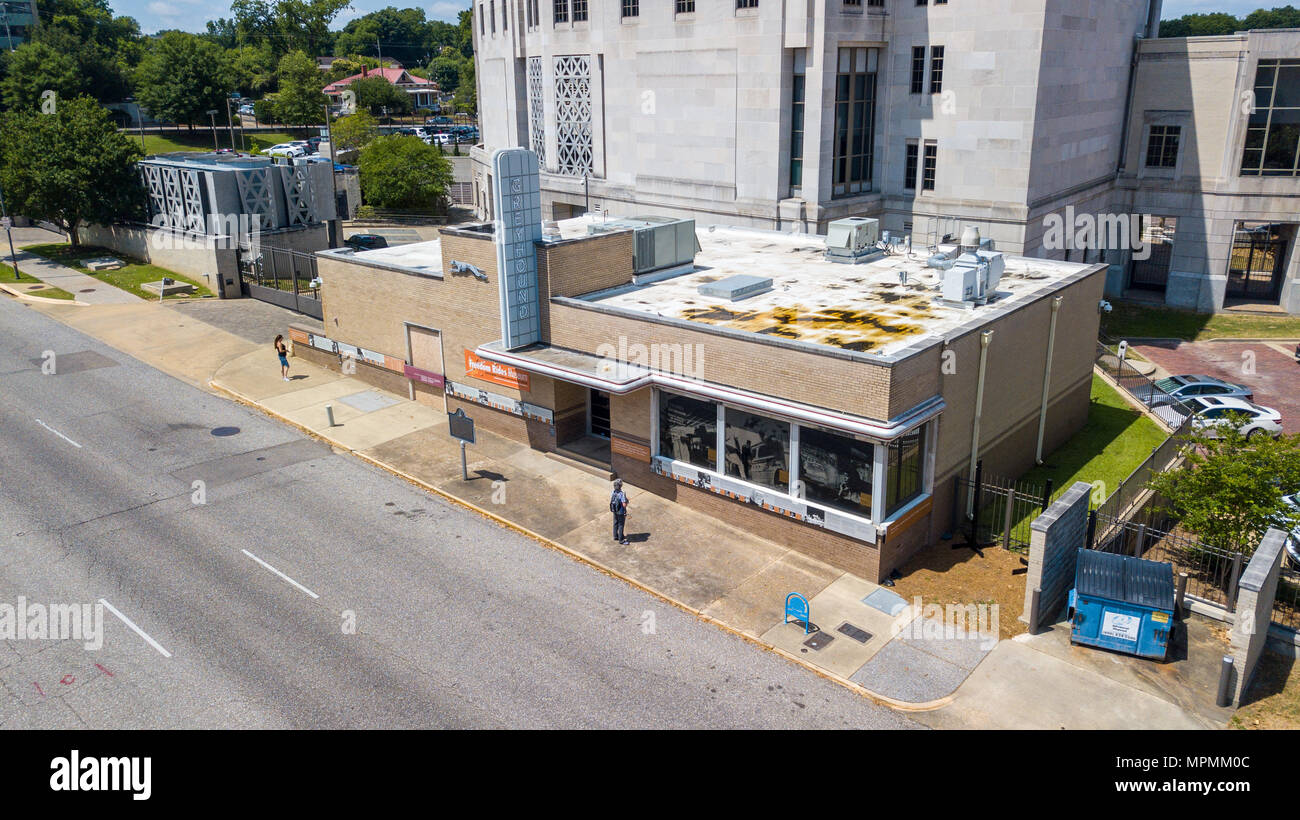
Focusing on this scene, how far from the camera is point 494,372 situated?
28688mm

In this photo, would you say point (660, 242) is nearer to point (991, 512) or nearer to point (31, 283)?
point (991, 512)

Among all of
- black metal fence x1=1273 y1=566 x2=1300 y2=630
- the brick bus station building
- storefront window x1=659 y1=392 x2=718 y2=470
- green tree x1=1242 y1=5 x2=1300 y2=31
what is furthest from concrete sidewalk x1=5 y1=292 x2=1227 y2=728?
green tree x1=1242 y1=5 x2=1300 y2=31

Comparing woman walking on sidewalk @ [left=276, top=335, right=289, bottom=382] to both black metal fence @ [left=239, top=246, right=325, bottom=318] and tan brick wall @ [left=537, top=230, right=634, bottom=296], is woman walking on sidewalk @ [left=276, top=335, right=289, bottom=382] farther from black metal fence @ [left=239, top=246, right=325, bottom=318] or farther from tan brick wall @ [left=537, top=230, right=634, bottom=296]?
tan brick wall @ [left=537, top=230, right=634, bottom=296]

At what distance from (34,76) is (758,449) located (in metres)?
99.8

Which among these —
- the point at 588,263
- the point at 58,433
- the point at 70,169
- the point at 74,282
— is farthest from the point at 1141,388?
the point at 70,169

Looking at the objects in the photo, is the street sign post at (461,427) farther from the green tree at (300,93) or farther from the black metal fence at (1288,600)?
the green tree at (300,93)

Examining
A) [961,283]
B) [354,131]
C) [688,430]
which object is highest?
[354,131]

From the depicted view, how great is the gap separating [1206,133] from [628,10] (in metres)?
30.2

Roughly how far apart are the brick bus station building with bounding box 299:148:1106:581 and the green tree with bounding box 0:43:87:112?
78966 millimetres

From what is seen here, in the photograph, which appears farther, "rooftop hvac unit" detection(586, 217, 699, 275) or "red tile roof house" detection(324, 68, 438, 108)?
"red tile roof house" detection(324, 68, 438, 108)

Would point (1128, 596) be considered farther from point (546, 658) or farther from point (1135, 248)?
point (1135, 248)

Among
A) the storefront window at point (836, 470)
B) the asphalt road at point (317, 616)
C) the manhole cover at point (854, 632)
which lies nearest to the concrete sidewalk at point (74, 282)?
the asphalt road at point (317, 616)

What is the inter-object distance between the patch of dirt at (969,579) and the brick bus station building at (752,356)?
459 mm

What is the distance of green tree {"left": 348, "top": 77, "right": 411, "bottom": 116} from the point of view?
127012mm
